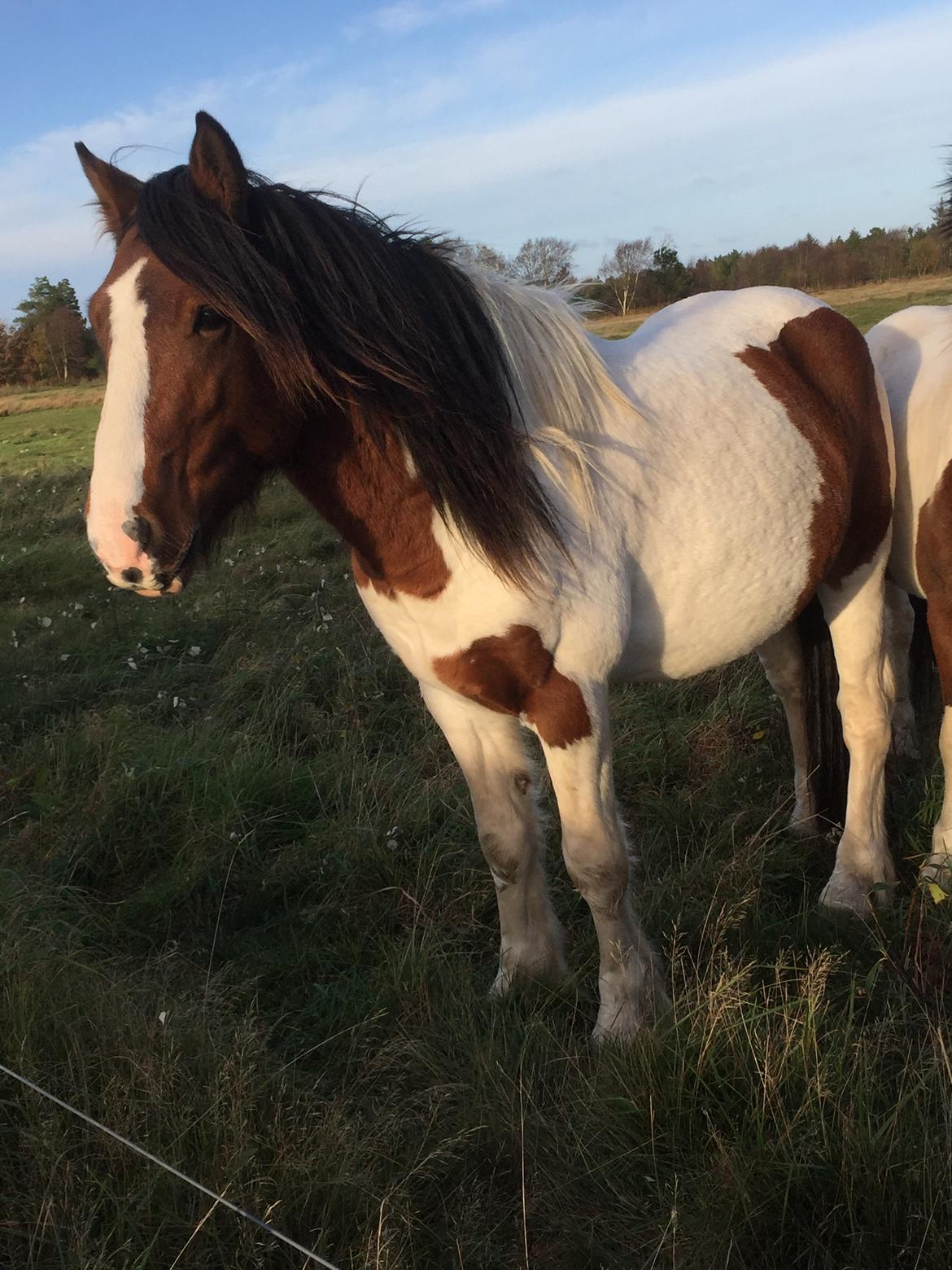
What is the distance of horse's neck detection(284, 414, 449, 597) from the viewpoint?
2275 millimetres

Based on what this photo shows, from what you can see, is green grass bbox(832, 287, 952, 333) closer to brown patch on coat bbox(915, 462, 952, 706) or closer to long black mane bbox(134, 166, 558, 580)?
brown patch on coat bbox(915, 462, 952, 706)

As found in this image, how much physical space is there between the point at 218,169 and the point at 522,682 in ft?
4.56

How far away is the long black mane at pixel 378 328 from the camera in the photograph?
194cm

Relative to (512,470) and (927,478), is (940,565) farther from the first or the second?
(512,470)

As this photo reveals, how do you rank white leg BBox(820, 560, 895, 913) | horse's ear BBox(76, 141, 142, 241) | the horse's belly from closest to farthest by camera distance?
horse's ear BBox(76, 141, 142, 241) → the horse's belly → white leg BBox(820, 560, 895, 913)

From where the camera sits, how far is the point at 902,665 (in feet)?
14.1

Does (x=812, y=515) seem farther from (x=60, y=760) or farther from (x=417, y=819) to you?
(x=60, y=760)

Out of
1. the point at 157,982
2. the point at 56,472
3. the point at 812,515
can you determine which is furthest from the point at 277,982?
the point at 56,472

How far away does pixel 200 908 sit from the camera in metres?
3.35

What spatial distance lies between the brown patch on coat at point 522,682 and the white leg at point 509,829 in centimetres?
23

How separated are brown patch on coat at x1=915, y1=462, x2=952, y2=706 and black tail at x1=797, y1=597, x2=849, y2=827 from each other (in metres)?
0.55

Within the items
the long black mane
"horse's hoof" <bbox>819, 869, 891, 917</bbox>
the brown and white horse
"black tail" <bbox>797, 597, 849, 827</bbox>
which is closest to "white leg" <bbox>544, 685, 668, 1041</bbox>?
the brown and white horse

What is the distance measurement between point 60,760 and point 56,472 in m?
12.8

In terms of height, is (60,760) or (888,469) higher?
(888,469)
